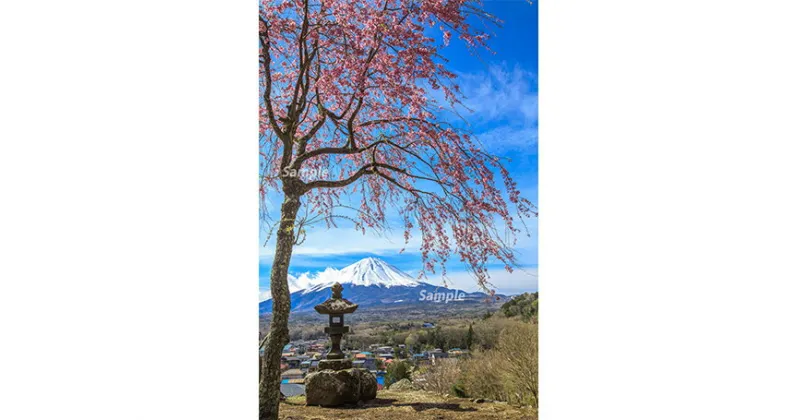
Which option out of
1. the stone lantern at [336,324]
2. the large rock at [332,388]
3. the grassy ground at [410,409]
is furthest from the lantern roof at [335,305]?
the grassy ground at [410,409]

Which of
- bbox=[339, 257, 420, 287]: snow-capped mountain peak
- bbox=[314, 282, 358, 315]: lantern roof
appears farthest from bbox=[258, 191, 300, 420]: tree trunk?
bbox=[339, 257, 420, 287]: snow-capped mountain peak

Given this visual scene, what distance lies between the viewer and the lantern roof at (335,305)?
3514 millimetres

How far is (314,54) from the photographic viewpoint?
139 inches

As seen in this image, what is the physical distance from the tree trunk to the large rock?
0.67 feet

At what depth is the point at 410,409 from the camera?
3.48m

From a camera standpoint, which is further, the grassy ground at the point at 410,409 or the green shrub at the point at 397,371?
the green shrub at the point at 397,371

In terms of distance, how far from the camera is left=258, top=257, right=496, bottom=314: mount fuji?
3500 millimetres

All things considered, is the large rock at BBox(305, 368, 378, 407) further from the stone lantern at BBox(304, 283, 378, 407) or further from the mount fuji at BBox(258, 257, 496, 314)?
the mount fuji at BBox(258, 257, 496, 314)

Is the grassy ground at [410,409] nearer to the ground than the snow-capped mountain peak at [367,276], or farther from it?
nearer to the ground

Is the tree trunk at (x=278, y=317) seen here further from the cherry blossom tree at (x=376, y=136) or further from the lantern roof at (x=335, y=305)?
the lantern roof at (x=335, y=305)

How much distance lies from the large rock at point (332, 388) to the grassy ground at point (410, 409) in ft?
0.13
